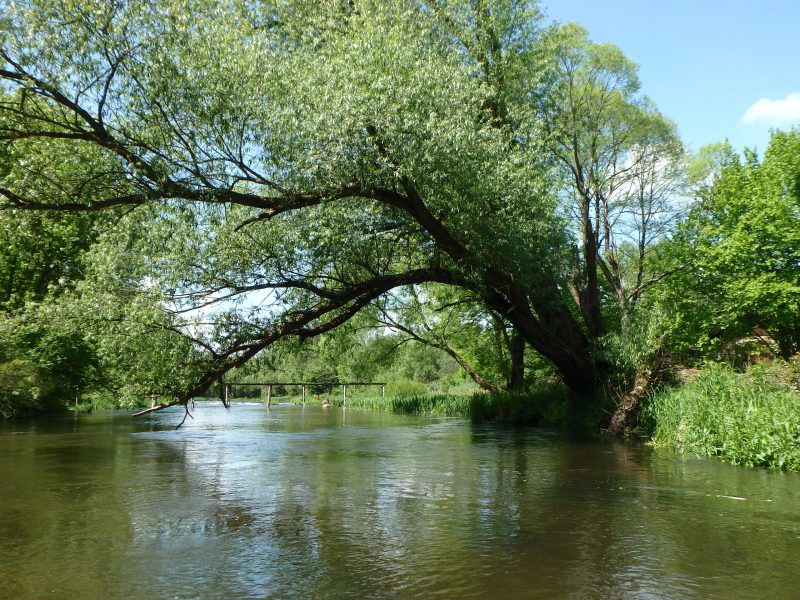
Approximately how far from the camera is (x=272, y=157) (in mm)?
13773

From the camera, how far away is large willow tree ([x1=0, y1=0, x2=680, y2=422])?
39.8 feet

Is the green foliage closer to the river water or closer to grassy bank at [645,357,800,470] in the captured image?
grassy bank at [645,357,800,470]

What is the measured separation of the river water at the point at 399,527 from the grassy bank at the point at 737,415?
0.71 meters

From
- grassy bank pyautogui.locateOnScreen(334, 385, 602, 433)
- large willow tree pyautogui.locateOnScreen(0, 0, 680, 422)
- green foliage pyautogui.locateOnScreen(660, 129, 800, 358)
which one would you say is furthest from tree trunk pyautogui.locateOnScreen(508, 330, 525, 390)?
large willow tree pyautogui.locateOnScreen(0, 0, 680, 422)

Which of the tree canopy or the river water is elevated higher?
the tree canopy

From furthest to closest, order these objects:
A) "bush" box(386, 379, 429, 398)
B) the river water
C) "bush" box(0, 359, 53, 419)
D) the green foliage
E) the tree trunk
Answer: "bush" box(386, 379, 429, 398) < the tree trunk < "bush" box(0, 359, 53, 419) < the green foliage < the river water

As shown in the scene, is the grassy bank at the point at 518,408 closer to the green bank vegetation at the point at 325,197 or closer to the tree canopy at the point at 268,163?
the green bank vegetation at the point at 325,197

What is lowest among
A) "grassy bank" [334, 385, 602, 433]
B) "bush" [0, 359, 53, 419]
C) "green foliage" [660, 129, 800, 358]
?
"grassy bank" [334, 385, 602, 433]

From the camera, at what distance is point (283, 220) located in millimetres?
15680

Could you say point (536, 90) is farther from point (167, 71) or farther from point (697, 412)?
point (167, 71)

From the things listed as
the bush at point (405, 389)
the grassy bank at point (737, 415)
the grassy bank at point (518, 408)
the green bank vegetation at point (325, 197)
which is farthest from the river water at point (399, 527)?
the bush at point (405, 389)

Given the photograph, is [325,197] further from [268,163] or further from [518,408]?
[518,408]

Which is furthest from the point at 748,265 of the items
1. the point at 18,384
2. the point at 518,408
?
the point at 18,384

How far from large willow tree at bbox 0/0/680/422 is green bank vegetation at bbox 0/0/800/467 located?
0.05 metres
